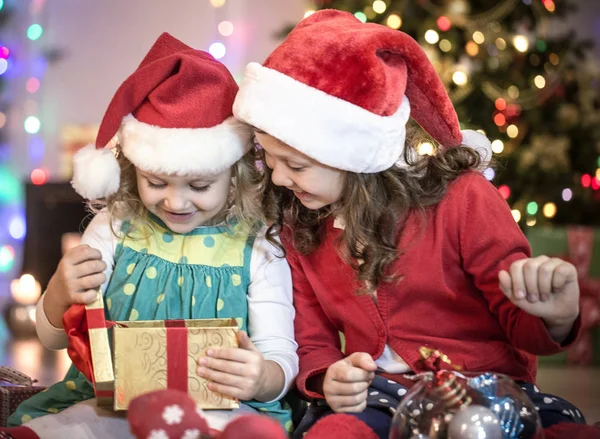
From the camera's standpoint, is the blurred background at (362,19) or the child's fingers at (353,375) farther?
the blurred background at (362,19)

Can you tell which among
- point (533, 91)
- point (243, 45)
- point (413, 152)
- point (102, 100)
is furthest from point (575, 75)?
point (413, 152)

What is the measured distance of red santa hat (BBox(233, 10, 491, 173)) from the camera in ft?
4.03

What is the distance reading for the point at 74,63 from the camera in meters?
4.32

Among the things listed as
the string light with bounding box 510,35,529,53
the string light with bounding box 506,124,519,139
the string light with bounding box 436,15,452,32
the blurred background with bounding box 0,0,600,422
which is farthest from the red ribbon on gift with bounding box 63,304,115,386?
the string light with bounding box 510,35,529,53

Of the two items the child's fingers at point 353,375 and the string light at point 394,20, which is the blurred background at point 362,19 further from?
the child's fingers at point 353,375

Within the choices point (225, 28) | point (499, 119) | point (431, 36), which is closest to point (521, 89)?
point (499, 119)

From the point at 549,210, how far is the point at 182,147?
2499mm

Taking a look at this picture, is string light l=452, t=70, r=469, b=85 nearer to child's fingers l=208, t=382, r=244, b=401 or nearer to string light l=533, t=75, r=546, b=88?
string light l=533, t=75, r=546, b=88

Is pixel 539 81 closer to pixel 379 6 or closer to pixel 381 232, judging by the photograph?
pixel 379 6

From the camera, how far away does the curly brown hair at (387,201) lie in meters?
1.36

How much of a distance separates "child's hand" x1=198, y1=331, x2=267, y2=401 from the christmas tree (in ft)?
7.60

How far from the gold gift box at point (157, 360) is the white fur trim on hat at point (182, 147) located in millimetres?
261

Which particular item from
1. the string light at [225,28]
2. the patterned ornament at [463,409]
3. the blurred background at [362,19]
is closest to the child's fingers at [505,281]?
the patterned ornament at [463,409]

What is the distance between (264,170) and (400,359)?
0.41 metres
